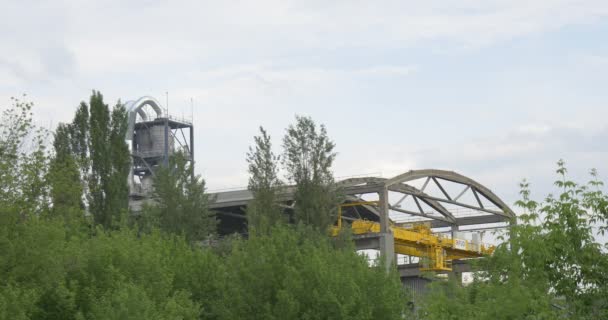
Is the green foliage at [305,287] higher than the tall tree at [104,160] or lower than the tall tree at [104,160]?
lower

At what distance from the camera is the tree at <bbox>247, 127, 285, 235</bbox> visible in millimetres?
56844

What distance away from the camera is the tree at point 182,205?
5709cm

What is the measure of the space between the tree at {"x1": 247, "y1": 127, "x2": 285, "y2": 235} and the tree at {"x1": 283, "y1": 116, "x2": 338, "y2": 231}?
3.58 feet

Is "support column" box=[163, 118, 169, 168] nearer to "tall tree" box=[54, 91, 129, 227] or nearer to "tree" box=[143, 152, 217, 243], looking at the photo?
"tree" box=[143, 152, 217, 243]

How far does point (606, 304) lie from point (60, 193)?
23.3 m

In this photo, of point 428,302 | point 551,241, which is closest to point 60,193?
point 428,302

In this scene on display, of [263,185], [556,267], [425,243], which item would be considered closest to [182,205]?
[263,185]

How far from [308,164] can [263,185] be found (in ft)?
9.23

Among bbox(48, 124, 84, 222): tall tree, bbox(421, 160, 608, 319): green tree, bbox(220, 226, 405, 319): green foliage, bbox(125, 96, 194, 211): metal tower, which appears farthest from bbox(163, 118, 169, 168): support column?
bbox(421, 160, 608, 319): green tree

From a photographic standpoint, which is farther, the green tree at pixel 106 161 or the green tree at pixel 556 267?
the green tree at pixel 106 161

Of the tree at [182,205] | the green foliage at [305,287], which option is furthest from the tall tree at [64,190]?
the tree at [182,205]

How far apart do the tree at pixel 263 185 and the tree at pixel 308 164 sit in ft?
3.58

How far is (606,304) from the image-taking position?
2675cm

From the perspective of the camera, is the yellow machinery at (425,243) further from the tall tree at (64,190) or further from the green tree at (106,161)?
the tall tree at (64,190)
